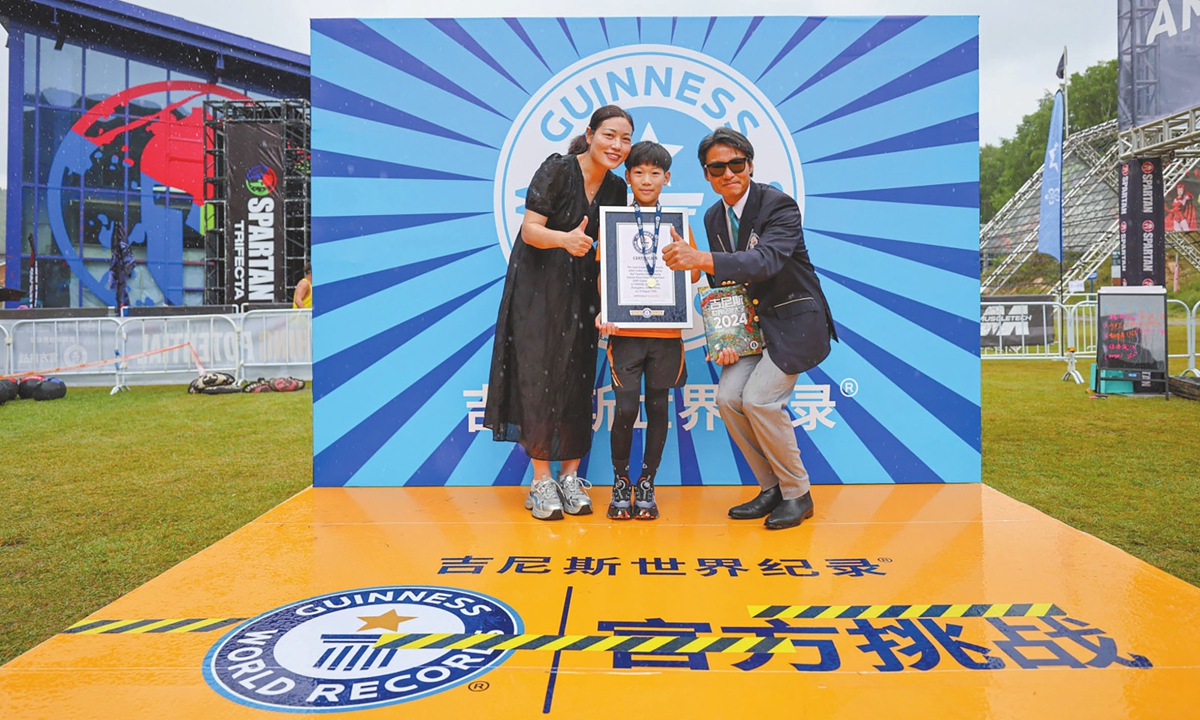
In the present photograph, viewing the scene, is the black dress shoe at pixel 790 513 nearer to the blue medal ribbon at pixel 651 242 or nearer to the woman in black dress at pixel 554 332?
the woman in black dress at pixel 554 332

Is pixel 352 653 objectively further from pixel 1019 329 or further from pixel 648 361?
pixel 1019 329

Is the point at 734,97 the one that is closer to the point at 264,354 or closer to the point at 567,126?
the point at 567,126

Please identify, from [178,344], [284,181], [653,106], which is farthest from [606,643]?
[284,181]

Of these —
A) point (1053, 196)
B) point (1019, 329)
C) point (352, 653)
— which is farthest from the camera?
point (1019, 329)

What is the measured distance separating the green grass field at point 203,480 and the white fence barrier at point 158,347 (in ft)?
8.58

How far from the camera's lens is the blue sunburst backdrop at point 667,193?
11.7 feet

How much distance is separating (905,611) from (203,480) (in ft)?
12.7


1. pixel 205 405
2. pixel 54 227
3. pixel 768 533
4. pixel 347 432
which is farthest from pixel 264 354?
pixel 54 227

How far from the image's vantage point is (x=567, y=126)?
357 centimetres

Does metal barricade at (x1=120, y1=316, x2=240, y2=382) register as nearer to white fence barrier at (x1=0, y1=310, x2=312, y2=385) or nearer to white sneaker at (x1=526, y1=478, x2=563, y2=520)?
white fence barrier at (x1=0, y1=310, x2=312, y2=385)

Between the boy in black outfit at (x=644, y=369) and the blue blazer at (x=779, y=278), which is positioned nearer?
the blue blazer at (x=779, y=278)

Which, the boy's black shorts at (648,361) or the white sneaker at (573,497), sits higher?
the boy's black shorts at (648,361)

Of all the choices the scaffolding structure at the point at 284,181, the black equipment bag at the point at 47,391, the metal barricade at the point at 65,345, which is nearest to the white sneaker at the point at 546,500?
the black equipment bag at the point at 47,391

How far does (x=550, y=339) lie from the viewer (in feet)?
10.1
